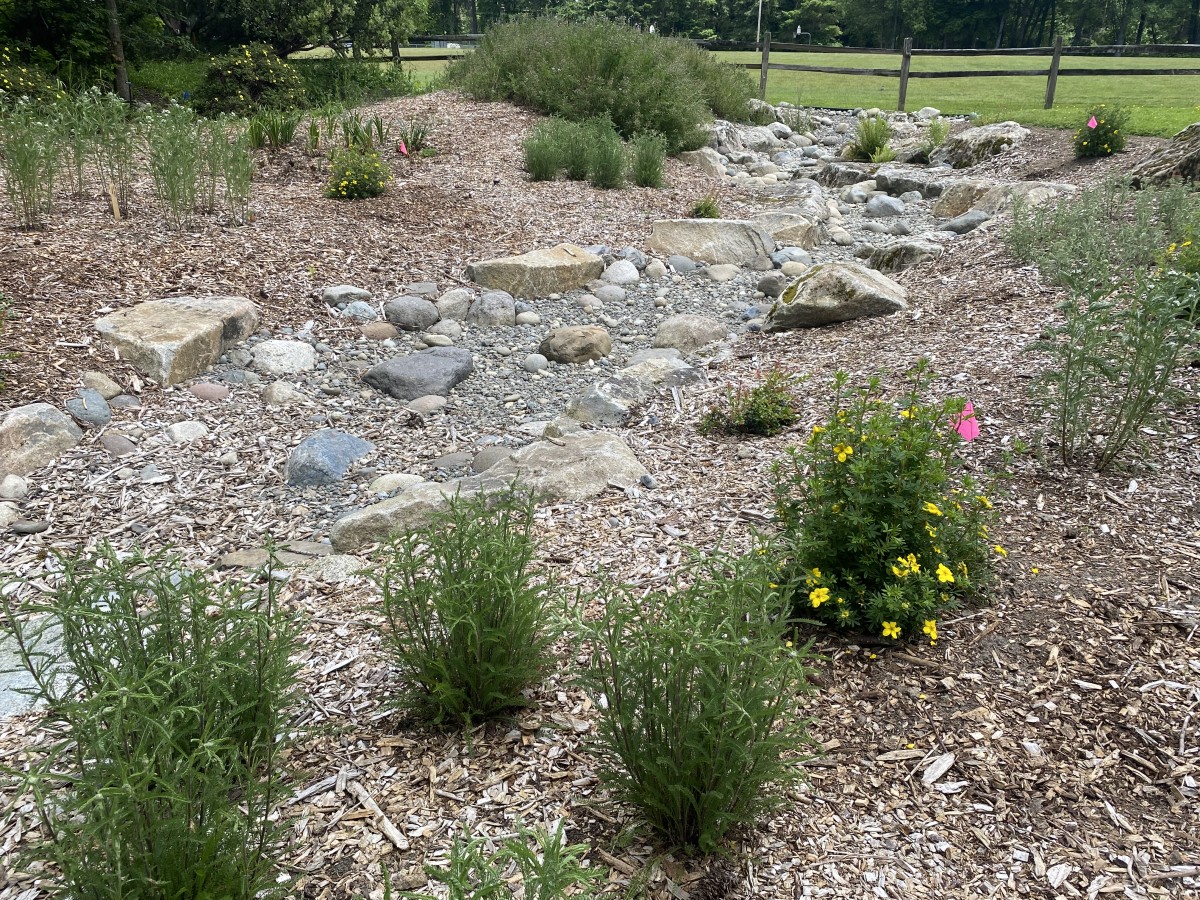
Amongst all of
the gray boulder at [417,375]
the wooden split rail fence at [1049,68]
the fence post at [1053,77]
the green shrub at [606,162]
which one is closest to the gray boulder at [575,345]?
the gray boulder at [417,375]

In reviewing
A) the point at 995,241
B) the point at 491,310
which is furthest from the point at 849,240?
the point at 491,310

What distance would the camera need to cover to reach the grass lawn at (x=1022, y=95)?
13.3 metres

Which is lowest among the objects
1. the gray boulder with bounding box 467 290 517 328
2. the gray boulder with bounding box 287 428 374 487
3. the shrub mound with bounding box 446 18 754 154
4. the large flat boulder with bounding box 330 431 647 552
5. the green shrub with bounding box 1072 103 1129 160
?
the gray boulder with bounding box 287 428 374 487

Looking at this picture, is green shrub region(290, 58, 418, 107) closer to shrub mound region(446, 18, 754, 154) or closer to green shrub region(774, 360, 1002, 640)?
shrub mound region(446, 18, 754, 154)

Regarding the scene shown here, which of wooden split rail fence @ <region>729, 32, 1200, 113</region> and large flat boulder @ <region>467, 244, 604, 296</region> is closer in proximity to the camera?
large flat boulder @ <region>467, 244, 604, 296</region>

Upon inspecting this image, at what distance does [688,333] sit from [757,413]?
81.5 inches

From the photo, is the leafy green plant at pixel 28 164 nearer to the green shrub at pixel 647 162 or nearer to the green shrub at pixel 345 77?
the green shrub at pixel 647 162

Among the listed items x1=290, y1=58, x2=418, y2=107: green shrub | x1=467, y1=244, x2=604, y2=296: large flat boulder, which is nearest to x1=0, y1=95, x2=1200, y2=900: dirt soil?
x1=467, y1=244, x2=604, y2=296: large flat boulder

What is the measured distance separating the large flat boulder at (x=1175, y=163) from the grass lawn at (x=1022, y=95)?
165 inches

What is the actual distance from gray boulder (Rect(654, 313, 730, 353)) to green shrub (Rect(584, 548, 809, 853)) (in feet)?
14.2

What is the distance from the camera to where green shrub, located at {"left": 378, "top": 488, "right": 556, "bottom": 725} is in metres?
2.37

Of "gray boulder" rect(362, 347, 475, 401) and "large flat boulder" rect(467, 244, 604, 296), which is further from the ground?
"large flat boulder" rect(467, 244, 604, 296)

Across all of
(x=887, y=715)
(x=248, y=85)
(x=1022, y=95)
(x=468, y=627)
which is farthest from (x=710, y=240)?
(x=1022, y=95)

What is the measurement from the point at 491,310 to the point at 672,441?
103 inches
